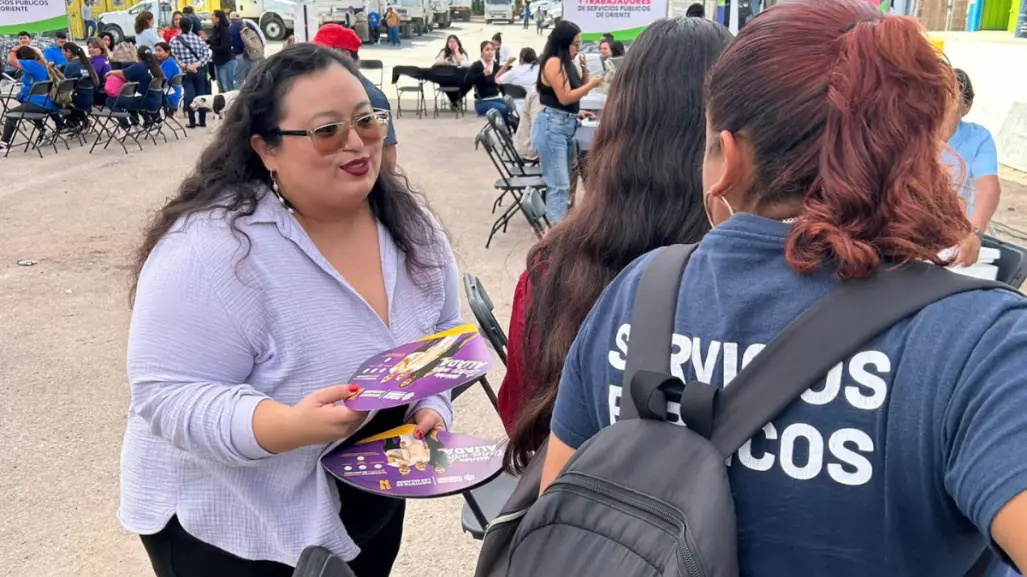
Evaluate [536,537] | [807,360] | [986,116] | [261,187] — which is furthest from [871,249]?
[986,116]

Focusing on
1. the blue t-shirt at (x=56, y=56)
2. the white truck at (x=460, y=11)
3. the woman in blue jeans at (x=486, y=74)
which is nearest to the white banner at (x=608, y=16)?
the woman in blue jeans at (x=486, y=74)

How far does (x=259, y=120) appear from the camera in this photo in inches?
70.4

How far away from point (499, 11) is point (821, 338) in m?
47.0

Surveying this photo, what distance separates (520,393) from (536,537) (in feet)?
3.60

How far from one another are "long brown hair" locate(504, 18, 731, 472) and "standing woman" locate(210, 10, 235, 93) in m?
14.5

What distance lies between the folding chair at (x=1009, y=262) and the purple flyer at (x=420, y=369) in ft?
5.77

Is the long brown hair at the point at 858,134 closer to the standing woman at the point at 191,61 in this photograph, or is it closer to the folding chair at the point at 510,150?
the folding chair at the point at 510,150

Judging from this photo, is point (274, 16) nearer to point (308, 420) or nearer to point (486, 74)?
point (486, 74)

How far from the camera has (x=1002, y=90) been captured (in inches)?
391

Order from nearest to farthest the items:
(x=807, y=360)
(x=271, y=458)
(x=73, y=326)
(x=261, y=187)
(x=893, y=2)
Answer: (x=807, y=360) < (x=271, y=458) < (x=261, y=187) < (x=73, y=326) < (x=893, y=2)

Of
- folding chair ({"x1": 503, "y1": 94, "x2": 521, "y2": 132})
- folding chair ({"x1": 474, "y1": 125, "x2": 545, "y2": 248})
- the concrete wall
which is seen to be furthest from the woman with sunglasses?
the concrete wall

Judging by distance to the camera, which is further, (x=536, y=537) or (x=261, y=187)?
(x=261, y=187)

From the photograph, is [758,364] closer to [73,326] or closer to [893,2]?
[73,326]

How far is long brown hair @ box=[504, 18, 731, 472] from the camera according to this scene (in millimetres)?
1794
